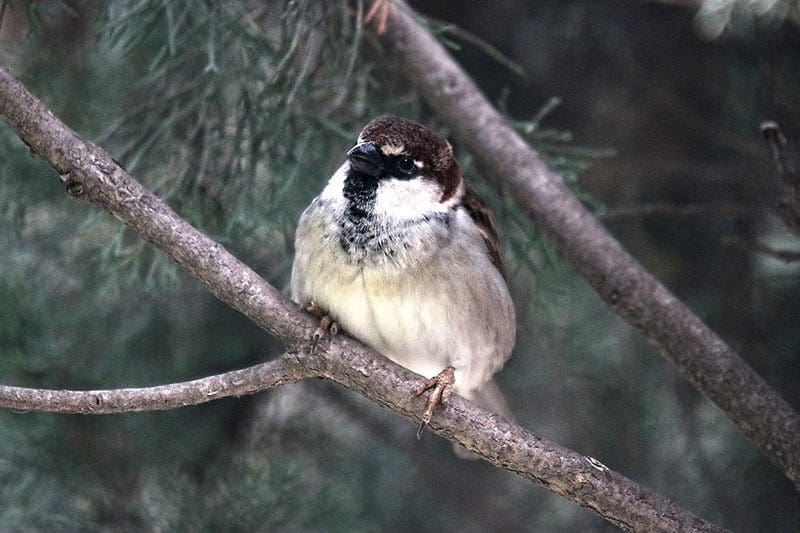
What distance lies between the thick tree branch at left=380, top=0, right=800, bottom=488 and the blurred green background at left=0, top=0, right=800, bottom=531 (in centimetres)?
9

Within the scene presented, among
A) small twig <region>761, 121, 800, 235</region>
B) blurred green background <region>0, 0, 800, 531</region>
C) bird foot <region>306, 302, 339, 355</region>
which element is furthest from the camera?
blurred green background <region>0, 0, 800, 531</region>

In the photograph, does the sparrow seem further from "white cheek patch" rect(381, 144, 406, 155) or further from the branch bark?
the branch bark

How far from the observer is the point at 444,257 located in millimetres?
2105

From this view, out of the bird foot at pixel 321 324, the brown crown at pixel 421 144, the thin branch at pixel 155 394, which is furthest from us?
the brown crown at pixel 421 144

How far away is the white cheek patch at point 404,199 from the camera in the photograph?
82.8 inches

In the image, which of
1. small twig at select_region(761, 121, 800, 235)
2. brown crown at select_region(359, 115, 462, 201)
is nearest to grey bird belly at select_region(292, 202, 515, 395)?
brown crown at select_region(359, 115, 462, 201)

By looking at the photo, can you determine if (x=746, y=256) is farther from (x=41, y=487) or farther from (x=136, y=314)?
(x=41, y=487)

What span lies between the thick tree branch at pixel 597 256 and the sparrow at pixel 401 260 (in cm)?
24

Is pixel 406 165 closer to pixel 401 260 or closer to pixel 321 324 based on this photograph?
pixel 401 260

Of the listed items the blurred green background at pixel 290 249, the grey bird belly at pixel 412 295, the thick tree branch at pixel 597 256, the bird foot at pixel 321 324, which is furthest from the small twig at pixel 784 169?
the bird foot at pixel 321 324

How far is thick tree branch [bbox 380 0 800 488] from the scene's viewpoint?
206 cm

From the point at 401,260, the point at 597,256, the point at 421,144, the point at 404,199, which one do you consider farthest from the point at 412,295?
the point at 597,256

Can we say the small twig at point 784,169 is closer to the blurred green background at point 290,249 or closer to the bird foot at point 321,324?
the blurred green background at point 290,249

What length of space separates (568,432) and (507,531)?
0.33 metres
